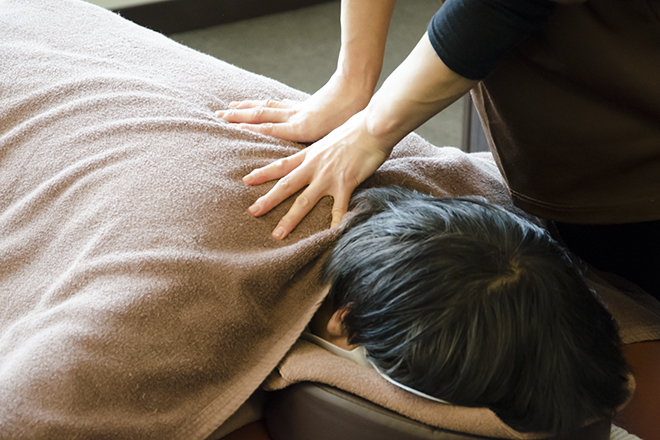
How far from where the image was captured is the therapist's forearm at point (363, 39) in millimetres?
936

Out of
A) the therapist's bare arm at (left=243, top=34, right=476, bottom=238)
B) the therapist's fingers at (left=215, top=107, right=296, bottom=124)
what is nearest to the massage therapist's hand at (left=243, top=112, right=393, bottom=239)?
the therapist's bare arm at (left=243, top=34, right=476, bottom=238)

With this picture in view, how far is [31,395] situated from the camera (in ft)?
1.92

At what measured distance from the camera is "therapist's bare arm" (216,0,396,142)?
91 centimetres

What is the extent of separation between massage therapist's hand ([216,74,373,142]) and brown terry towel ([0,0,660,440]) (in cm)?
4

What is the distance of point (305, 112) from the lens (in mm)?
923

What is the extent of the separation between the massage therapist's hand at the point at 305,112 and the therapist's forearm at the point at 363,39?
0.5 inches

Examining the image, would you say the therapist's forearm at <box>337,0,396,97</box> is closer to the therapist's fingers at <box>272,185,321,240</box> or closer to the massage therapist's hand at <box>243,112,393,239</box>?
the massage therapist's hand at <box>243,112,393,239</box>

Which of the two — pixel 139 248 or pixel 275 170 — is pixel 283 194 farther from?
pixel 139 248

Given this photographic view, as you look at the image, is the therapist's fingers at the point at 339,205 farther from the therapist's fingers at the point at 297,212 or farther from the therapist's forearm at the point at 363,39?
the therapist's forearm at the point at 363,39

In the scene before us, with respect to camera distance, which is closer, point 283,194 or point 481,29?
point 481,29

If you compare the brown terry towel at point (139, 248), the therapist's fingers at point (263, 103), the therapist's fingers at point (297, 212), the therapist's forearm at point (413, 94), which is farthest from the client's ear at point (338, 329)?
the therapist's fingers at point (263, 103)

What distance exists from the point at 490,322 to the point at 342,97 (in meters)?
0.52

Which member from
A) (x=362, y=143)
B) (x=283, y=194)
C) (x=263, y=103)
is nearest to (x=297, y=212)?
(x=283, y=194)

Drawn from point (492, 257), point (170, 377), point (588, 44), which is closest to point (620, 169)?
point (588, 44)
